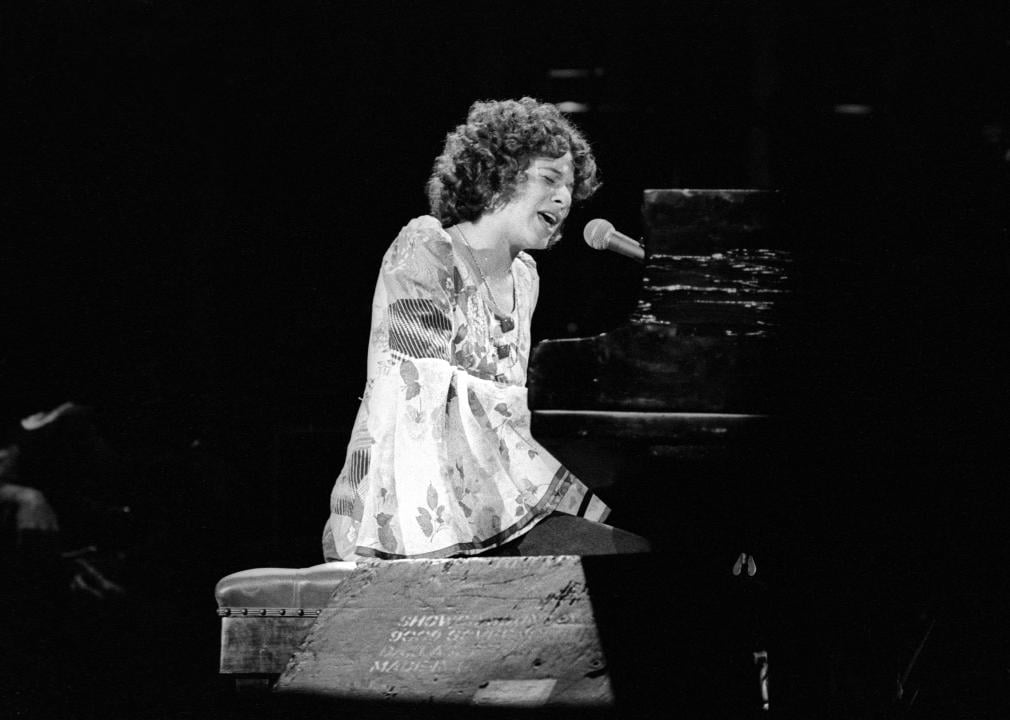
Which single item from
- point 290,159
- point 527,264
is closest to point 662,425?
point 527,264

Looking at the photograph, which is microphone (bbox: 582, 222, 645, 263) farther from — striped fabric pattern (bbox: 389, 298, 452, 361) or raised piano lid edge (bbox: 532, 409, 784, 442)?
raised piano lid edge (bbox: 532, 409, 784, 442)

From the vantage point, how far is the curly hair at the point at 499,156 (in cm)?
221

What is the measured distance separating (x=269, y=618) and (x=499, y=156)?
0.98m

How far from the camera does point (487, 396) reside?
208 centimetres

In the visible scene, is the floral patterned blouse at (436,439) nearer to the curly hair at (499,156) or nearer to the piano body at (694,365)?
the curly hair at (499,156)

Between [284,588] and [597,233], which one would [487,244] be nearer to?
[597,233]

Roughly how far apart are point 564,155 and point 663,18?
0.74 meters

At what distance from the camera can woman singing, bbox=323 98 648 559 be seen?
6.64 feet

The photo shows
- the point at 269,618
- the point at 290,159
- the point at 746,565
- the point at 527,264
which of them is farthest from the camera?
the point at 290,159

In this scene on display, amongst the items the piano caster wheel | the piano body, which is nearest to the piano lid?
the piano body

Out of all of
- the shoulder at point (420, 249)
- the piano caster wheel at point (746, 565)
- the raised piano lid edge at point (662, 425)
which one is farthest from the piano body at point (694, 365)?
the shoulder at point (420, 249)

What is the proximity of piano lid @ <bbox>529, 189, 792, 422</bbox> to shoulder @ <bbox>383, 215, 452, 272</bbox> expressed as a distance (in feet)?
2.16

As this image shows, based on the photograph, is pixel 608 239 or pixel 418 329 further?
pixel 608 239

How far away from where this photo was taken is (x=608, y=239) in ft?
7.20
